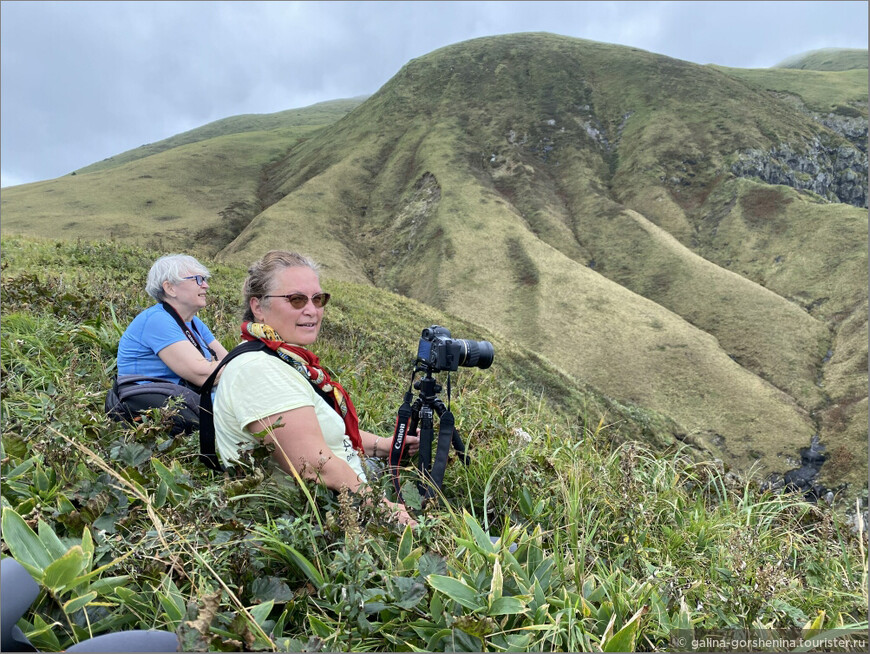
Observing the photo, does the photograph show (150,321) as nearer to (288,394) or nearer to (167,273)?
(167,273)

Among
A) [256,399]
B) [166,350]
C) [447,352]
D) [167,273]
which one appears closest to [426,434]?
[447,352]

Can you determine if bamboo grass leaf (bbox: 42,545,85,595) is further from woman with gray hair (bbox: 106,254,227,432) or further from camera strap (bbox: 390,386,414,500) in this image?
woman with gray hair (bbox: 106,254,227,432)

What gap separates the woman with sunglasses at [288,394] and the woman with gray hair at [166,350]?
5.01 ft

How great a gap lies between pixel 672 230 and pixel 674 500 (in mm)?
103848

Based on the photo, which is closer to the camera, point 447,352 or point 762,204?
point 447,352

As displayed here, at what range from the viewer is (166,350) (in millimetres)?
4898

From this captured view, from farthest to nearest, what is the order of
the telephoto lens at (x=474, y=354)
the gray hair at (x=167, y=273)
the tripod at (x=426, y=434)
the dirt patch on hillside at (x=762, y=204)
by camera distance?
1. the dirt patch on hillside at (x=762, y=204)
2. the gray hair at (x=167, y=273)
3. the telephoto lens at (x=474, y=354)
4. the tripod at (x=426, y=434)

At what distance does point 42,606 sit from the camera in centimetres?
209

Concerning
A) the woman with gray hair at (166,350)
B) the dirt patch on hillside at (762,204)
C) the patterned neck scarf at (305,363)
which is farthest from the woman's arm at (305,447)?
the dirt patch on hillside at (762,204)

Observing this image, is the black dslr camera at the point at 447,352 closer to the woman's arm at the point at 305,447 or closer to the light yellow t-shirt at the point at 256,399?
the light yellow t-shirt at the point at 256,399

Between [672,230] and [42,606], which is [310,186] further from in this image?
[42,606]

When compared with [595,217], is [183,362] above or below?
below

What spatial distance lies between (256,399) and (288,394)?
182 mm

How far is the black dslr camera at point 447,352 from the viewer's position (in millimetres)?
3791
